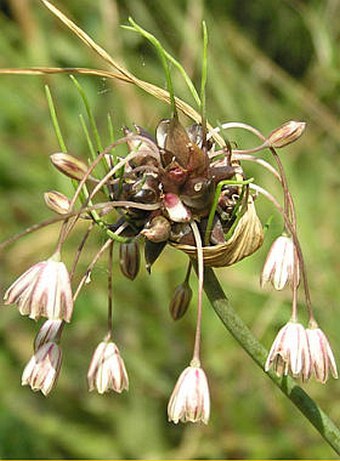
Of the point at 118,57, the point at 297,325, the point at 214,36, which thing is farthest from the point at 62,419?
the point at 297,325

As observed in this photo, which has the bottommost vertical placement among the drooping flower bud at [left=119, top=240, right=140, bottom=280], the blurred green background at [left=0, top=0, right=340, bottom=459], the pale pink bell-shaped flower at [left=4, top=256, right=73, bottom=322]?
the pale pink bell-shaped flower at [left=4, top=256, right=73, bottom=322]

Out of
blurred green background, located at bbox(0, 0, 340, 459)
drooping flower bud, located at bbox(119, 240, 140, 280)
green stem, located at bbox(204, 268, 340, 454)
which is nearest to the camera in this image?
green stem, located at bbox(204, 268, 340, 454)

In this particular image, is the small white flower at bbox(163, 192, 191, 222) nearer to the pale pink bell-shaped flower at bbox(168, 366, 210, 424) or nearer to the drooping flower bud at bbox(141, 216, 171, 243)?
the drooping flower bud at bbox(141, 216, 171, 243)

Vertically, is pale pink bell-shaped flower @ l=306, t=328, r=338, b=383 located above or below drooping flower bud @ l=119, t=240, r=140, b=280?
below

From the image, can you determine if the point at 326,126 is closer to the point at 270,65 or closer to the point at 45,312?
the point at 270,65

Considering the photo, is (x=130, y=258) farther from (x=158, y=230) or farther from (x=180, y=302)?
(x=158, y=230)

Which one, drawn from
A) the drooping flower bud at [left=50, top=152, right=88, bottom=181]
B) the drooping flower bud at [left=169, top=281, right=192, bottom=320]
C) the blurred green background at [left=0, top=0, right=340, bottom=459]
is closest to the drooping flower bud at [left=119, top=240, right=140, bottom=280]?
the drooping flower bud at [left=169, top=281, right=192, bottom=320]

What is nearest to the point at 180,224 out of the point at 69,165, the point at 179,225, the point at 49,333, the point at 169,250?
the point at 179,225
